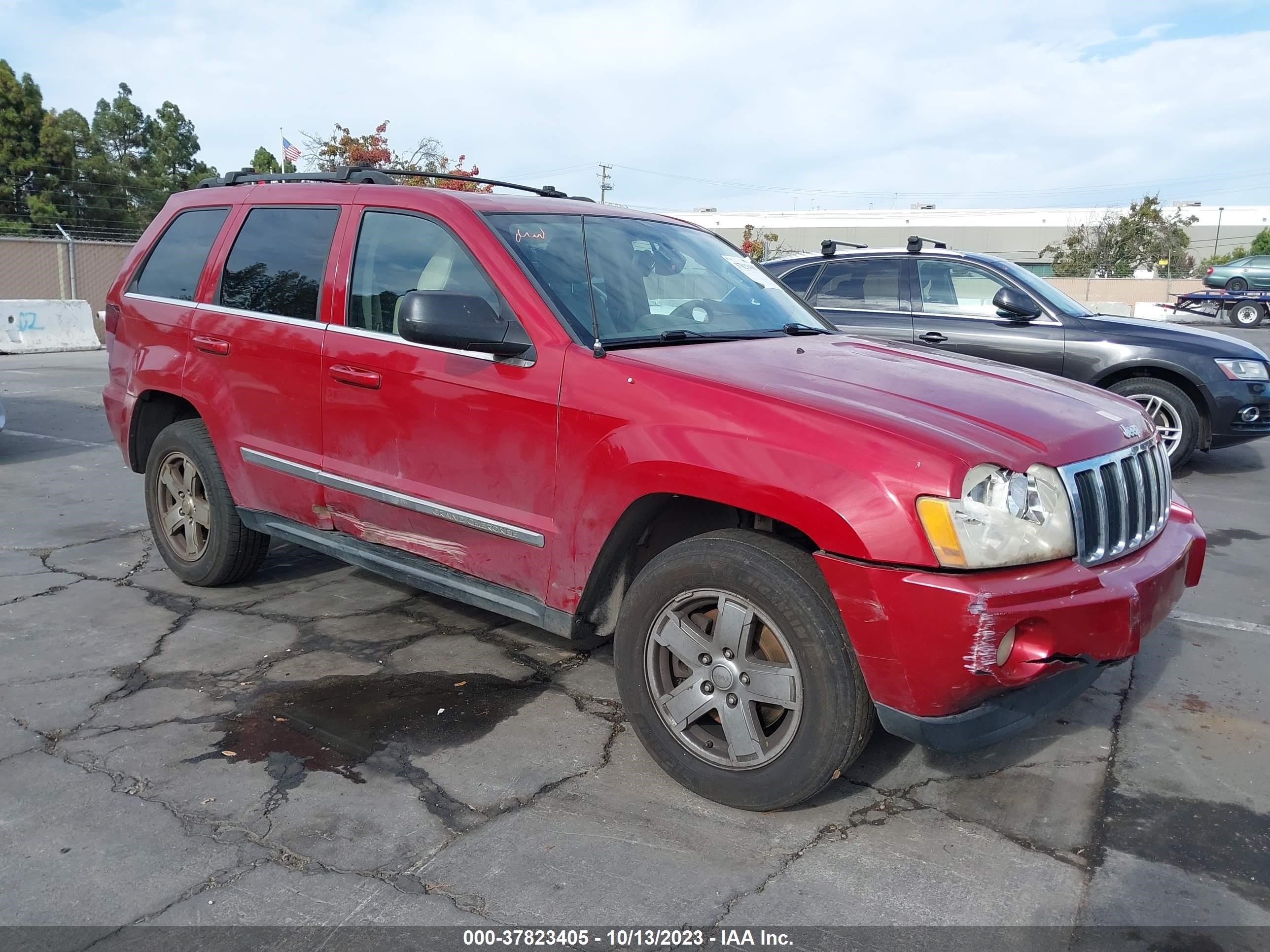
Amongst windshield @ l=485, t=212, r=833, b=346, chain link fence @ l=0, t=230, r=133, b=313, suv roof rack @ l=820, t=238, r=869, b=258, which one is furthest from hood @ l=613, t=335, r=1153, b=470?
chain link fence @ l=0, t=230, r=133, b=313

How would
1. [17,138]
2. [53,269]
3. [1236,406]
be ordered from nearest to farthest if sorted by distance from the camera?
[1236,406], [53,269], [17,138]

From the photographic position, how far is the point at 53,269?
21.3 m

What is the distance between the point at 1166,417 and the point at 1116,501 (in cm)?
587

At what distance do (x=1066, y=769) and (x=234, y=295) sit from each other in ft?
13.1

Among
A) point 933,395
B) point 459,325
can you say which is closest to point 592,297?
point 459,325

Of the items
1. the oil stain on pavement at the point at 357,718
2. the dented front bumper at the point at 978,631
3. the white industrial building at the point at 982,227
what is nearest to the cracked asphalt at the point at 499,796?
the oil stain on pavement at the point at 357,718

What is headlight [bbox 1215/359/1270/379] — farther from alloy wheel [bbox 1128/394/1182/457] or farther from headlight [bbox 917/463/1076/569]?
headlight [bbox 917/463/1076/569]

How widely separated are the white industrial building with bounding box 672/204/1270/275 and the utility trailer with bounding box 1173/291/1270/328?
36.6m

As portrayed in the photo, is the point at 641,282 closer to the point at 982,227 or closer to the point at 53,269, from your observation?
the point at 53,269

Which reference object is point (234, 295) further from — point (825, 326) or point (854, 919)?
point (854, 919)

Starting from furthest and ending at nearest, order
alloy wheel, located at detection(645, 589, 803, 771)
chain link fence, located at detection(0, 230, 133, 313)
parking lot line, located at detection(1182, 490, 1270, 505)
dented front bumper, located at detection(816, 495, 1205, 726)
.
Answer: chain link fence, located at detection(0, 230, 133, 313) → parking lot line, located at detection(1182, 490, 1270, 505) → alloy wheel, located at detection(645, 589, 803, 771) → dented front bumper, located at detection(816, 495, 1205, 726)

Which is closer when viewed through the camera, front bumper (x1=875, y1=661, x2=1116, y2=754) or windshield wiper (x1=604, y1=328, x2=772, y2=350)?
front bumper (x1=875, y1=661, x2=1116, y2=754)

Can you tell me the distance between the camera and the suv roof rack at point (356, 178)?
455 centimetres

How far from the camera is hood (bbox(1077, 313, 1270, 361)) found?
8.15m
